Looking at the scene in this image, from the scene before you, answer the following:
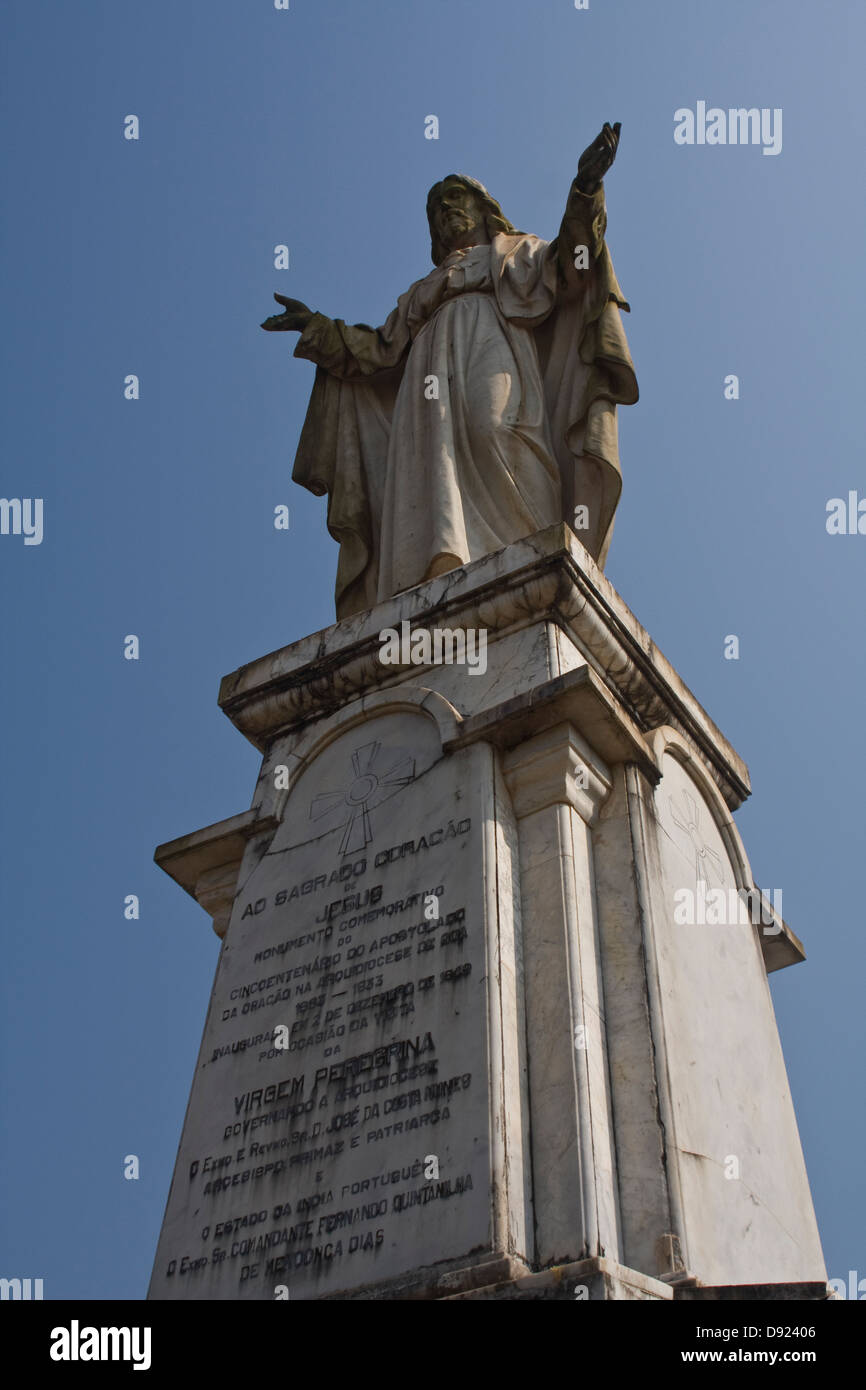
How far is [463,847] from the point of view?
6578 mm

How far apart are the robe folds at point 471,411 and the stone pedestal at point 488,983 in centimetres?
110

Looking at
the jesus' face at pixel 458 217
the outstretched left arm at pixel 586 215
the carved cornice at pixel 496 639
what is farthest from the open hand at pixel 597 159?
the carved cornice at pixel 496 639

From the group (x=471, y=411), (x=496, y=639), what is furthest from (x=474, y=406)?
(x=496, y=639)

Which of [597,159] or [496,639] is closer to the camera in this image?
[496,639]

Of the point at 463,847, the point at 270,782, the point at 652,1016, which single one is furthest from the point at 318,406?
the point at 652,1016

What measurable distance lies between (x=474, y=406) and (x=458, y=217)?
2.26m

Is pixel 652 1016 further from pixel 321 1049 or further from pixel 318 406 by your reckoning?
pixel 318 406

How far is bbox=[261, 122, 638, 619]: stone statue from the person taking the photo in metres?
8.80

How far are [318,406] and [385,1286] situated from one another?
627cm

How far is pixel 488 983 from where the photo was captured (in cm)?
599

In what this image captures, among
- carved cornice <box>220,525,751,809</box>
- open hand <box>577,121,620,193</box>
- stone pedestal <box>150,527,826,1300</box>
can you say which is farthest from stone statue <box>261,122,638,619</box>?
stone pedestal <box>150,527,826,1300</box>

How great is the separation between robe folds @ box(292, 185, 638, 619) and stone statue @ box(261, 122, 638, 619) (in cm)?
1

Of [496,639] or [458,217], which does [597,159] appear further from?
[496,639]

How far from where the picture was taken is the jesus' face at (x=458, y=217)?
10.8 metres
